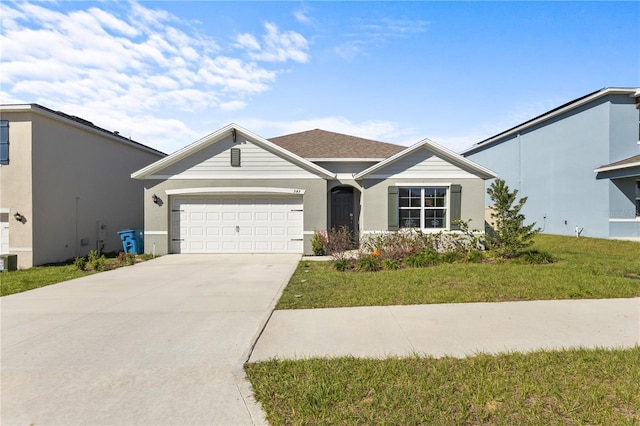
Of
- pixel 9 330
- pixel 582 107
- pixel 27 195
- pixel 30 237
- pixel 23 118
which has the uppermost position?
pixel 582 107

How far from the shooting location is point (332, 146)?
16.2m

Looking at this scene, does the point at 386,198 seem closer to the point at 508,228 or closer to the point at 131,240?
the point at 508,228

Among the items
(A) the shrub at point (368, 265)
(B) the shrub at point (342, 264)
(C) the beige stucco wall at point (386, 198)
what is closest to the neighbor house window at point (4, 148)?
(B) the shrub at point (342, 264)

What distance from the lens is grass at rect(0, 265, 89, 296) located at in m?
8.20

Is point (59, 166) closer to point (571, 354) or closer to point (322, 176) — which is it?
point (322, 176)

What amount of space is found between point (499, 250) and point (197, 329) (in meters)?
9.14

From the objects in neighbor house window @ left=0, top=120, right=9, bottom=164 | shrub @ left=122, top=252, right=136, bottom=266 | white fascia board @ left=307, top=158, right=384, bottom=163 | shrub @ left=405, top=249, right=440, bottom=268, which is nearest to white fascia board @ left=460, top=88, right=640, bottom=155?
white fascia board @ left=307, top=158, right=384, bottom=163

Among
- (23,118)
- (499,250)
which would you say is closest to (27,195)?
(23,118)

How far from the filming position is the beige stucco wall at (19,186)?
37.9 ft

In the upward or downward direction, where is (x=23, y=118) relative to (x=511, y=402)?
upward

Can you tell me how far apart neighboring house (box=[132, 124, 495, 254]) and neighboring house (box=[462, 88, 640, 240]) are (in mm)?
7280

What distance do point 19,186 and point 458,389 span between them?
14.2 m

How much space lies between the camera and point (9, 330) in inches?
201

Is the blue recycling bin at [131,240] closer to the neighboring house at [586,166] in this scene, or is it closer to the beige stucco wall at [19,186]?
the beige stucco wall at [19,186]
